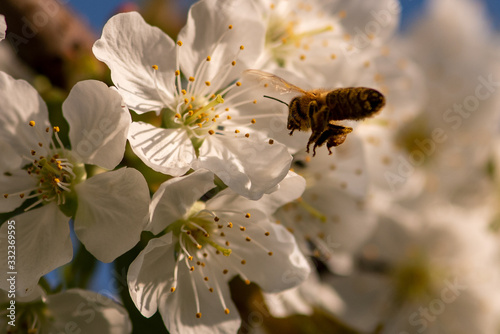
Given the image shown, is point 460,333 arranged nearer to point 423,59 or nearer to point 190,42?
point 423,59

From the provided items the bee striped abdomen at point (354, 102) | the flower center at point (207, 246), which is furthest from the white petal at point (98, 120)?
the bee striped abdomen at point (354, 102)

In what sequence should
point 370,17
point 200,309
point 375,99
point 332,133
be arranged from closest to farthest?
point 375,99, point 332,133, point 200,309, point 370,17

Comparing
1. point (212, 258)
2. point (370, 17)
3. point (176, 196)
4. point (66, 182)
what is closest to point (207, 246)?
point (212, 258)

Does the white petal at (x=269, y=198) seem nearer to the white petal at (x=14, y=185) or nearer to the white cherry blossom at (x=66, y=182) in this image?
the white cherry blossom at (x=66, y=182)

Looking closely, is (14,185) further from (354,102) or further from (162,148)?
(354,102)

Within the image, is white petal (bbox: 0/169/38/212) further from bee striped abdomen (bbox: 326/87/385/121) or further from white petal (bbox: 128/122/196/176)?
bee striped abdomen (bbox: 326/87/385/121)

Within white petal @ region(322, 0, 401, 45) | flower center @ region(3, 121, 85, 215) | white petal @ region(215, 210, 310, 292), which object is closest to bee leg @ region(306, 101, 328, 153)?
white petal @ region(215, 210, 310, 292)
